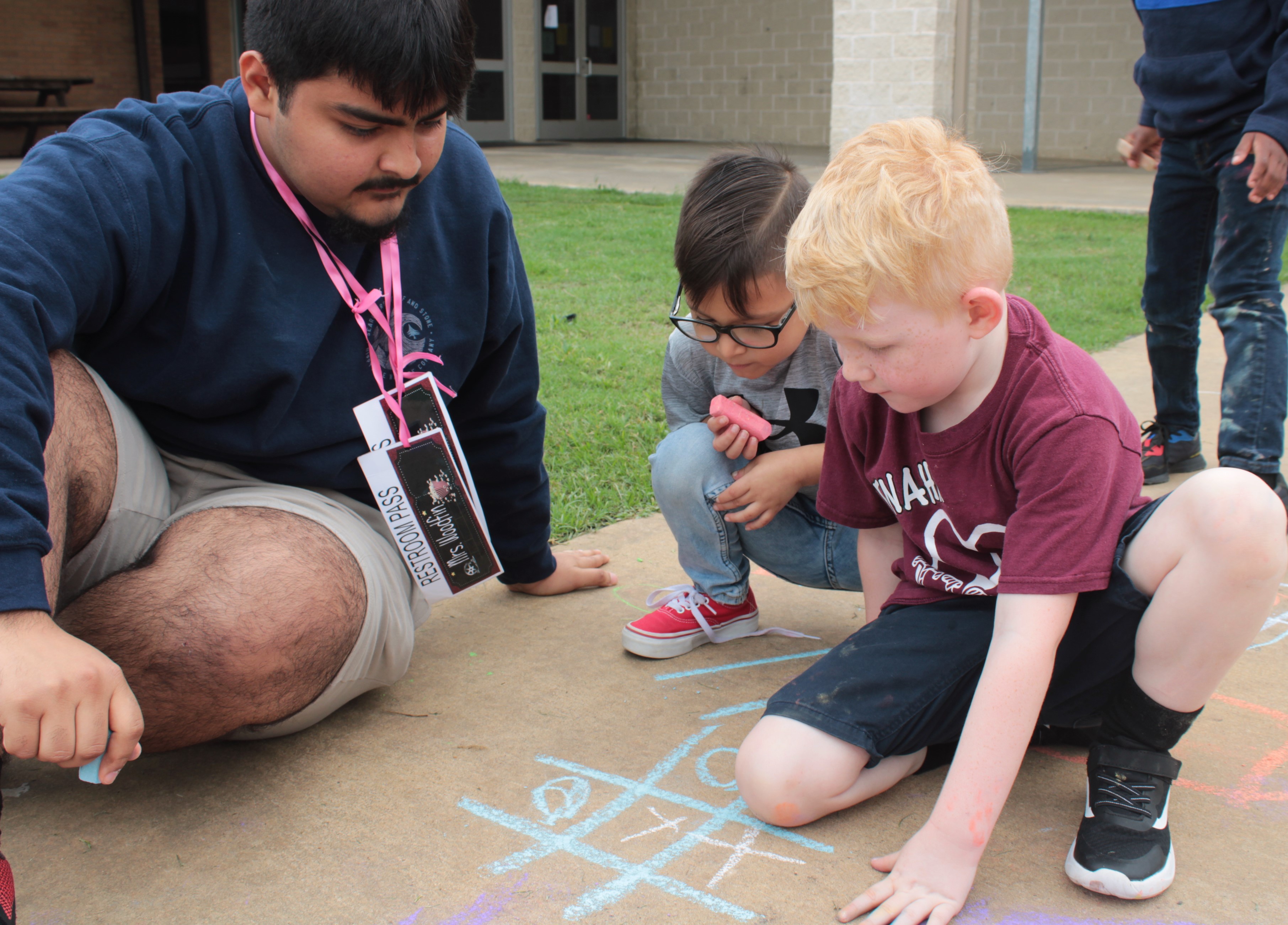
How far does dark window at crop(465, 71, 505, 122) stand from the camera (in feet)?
51.8

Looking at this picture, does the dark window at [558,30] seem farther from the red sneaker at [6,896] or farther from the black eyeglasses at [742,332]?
the red sneaker at [6,896]

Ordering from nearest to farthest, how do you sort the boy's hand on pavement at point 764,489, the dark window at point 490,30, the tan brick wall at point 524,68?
the boy's hand on pavement at point 764,489
the dark window at point 490,30
the tan brick wall at point 524,68

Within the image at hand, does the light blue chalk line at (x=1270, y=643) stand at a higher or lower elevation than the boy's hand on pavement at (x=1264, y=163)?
lower

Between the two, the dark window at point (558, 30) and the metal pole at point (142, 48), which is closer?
the metal pole at point (142, 48)

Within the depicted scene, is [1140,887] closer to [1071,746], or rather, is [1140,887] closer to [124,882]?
[1071,746]

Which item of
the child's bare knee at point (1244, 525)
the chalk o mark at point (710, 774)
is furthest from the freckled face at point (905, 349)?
the chalk o mark at point (710, 774)

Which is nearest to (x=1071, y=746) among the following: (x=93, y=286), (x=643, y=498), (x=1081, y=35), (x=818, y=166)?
(x=643, y=498)

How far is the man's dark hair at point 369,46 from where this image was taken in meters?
1.57

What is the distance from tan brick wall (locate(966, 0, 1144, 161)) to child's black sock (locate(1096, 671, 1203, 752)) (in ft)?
42.6

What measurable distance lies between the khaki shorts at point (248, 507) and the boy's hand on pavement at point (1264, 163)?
7.10ft

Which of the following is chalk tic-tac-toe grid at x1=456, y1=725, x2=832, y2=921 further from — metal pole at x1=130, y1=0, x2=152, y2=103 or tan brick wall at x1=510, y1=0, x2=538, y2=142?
metal pole at x1=130, y1=0, x2=152, y2=103

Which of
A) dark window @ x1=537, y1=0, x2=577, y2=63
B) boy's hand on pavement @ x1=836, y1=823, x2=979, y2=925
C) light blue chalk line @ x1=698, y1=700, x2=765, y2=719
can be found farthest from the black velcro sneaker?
dark window @ x1=537, y1=0, x2=577, y2=63

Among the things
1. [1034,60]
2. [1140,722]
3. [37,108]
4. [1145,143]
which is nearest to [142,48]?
[37,108]

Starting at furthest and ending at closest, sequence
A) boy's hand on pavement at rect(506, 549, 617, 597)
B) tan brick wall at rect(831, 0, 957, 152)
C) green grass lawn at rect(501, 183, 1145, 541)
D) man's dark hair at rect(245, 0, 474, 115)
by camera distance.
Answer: tan brick wall at rect(831, 0, 957, 152) → green grass lawn at rect(501, 183, 1145, 541) → boy's hand on pavement at rect(506, 549, 617, 597) → man's dark hair at rect(245, 0, 474, 115)
